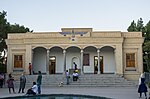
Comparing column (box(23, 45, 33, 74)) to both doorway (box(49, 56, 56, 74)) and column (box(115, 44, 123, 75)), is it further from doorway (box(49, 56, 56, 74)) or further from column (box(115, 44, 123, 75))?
column (box(115, 44, 123, 75))

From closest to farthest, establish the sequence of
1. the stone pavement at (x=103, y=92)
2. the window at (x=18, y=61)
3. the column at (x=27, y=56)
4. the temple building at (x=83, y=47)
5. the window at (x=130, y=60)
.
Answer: the stone pavement at (x=103, y=92)
the temple building at (x=83, y=47)
the window at (x=130, y=60)
the column at (x=27, y=56)
the window at (x=18, y=61)

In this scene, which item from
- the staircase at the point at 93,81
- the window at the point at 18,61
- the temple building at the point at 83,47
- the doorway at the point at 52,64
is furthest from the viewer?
the doorway at the point at 52,64

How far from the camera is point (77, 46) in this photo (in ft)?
94.9

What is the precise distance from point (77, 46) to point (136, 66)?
6865mm

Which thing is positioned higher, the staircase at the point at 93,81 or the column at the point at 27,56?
the column at the point at 27,56

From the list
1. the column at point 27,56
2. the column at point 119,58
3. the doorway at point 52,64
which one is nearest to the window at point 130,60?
the column at point 119,58

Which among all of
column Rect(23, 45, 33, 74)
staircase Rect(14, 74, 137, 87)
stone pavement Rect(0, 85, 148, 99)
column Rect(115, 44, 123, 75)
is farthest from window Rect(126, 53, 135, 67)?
column Rect(23, 45, 33, 74)

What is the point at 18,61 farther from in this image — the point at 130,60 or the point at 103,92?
the point at 103,92

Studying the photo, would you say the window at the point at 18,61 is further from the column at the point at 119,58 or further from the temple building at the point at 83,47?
the column at the point at 119,58

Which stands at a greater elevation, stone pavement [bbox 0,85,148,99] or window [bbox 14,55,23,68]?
window [bbox 14,55,23,68]

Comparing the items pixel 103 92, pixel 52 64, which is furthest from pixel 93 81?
pixel 52 64

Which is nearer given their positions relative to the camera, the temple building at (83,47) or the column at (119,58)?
the column at (119,58)

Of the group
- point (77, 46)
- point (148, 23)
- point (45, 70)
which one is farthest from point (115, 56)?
point (148, 23)

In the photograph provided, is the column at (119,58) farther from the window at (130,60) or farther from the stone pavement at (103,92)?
the stone pavement at (103,92)
